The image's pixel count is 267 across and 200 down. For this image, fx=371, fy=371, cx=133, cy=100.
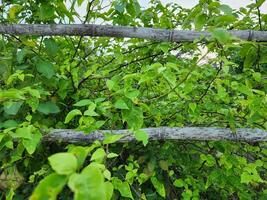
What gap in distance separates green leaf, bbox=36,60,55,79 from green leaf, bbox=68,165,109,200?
1.50 m

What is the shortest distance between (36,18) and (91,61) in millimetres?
723

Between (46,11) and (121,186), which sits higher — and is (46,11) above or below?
above

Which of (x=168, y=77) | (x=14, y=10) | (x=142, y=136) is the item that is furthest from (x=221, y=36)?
(x=14, y=10)

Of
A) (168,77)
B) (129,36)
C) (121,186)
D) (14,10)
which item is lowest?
(121,186)

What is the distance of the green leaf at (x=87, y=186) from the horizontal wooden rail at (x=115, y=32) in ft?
3.85

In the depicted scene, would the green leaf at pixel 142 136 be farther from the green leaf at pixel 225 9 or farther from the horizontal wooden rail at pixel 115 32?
the green leaf at pixel 225 9

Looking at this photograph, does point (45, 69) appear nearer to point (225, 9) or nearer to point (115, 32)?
point (115, 32)

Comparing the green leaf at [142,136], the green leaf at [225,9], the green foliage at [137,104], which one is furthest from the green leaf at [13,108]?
the green leaf at [225,9]

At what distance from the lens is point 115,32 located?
5.97 ft

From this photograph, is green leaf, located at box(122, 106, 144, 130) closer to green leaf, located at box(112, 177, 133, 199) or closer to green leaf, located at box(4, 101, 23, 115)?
green leaf, located at box(112, 177, 133, 199)

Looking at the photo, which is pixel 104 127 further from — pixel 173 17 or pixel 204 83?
pixel 173 17

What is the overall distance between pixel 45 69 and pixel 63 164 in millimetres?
1495

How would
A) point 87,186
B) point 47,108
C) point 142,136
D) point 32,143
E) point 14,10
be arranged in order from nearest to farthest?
point 87,186
point 142,136
point 32,143
point 47,108
point 14,10

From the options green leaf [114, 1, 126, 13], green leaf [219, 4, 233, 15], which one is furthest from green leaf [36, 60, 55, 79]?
green leaf [219, 4, 233, 15]
